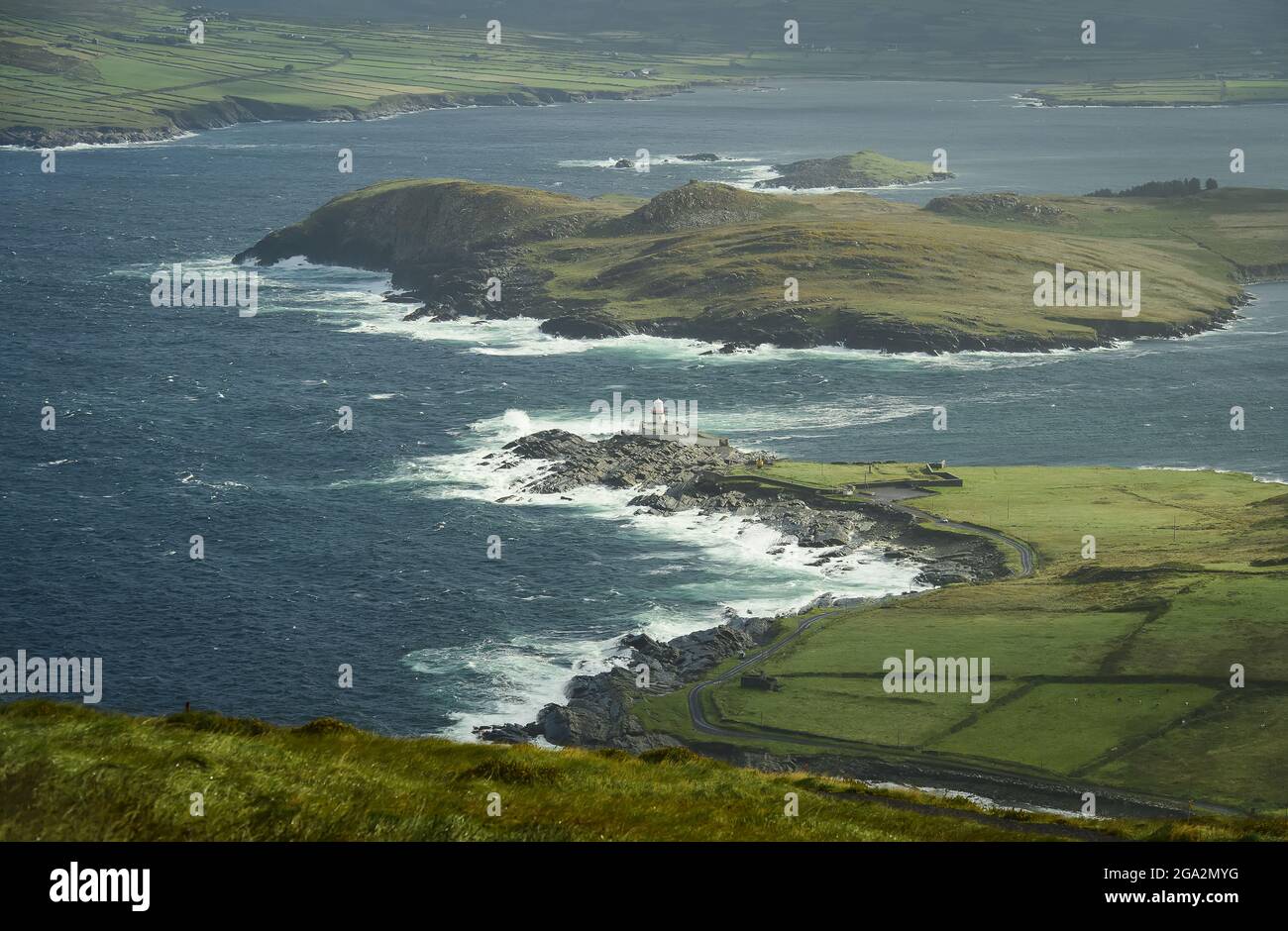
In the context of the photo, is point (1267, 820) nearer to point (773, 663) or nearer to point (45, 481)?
point (773, 663)

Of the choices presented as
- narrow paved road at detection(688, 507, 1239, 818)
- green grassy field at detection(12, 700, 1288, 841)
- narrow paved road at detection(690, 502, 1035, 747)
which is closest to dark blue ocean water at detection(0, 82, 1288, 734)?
narrow paved road at detection(690, 502, 1035, 747)

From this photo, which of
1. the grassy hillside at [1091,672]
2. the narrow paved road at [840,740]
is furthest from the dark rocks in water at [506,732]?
the narrow paved road at [840,740]

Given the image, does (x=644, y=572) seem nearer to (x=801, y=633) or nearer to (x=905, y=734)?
(x=801, y=633)

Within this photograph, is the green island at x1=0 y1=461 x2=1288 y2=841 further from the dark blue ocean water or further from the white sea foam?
the dark blue ocean water

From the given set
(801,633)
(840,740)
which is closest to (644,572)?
(801,633)

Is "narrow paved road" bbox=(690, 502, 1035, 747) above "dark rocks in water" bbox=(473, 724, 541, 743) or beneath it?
above

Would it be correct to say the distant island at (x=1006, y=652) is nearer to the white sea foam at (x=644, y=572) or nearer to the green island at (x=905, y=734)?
the green island at (x=905, y=734)

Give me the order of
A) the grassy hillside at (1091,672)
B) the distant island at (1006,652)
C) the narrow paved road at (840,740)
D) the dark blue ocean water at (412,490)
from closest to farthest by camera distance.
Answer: the narrow paved road at (840,740)
the grassy hillside at (1091,672)
the distant island at (1006,652)
the dark blue ocean water at (412,490)
